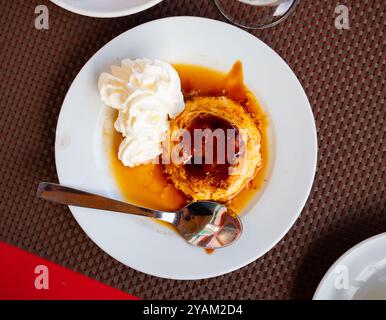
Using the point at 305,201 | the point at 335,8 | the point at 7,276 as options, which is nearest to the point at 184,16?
the point at 335,8

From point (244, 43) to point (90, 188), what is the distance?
1.56 ft

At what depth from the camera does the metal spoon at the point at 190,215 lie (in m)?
1.03

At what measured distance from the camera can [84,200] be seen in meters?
1.03

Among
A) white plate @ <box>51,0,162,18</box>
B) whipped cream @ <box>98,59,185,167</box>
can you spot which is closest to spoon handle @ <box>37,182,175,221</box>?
whipped cream @ <box>98,59,185,167</box>

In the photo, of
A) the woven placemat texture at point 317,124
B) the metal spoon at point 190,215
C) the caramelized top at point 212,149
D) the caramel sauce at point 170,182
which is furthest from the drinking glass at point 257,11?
the metal spoon at point 190,215

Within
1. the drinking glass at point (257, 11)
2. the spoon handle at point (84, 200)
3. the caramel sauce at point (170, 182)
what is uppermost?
the drinking glass at point (257, 11)

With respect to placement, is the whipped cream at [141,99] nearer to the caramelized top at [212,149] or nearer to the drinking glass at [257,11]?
the caramelized top at [212,149]

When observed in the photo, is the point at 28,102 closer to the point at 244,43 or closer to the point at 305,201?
the point at 244,43

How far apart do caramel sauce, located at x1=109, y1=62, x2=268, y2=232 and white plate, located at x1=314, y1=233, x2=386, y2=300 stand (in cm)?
25

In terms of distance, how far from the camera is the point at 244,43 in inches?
40.8

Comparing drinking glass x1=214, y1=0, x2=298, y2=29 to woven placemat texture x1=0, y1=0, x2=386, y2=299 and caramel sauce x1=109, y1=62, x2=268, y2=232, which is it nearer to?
woven placemat texture x1=0, y1=0, x2=386, y2=299

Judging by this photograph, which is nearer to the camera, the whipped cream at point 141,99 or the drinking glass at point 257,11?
the whipped cream at point 141,99

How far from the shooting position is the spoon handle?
3.36 ft

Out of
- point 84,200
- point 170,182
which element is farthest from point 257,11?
point 84,200
